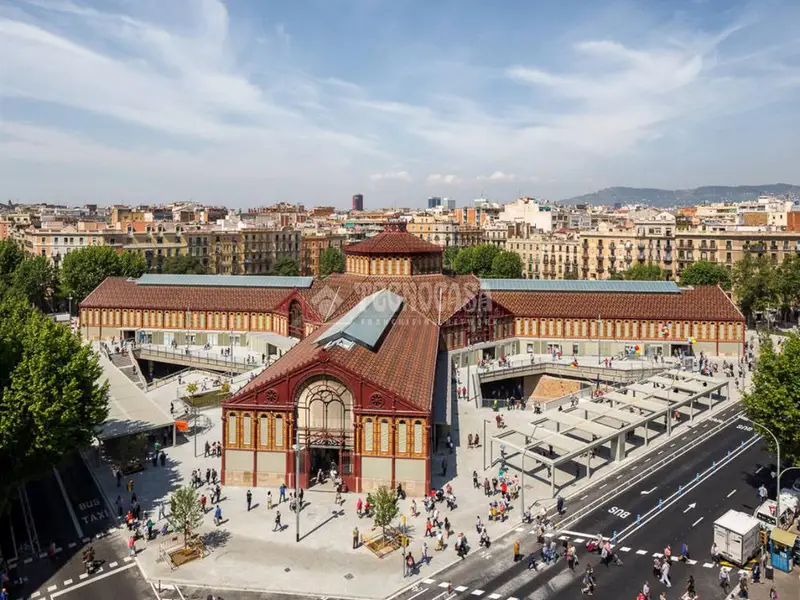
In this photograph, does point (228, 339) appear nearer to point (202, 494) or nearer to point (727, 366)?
point (202, 494)

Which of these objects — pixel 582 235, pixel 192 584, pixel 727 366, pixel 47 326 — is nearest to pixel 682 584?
pixel 192 584

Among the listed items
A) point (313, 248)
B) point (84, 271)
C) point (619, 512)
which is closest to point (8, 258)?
point (84, 271)

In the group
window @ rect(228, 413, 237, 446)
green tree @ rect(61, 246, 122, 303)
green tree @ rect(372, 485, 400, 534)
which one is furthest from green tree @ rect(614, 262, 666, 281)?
green tree @ rect(372, 485, 400, 534)

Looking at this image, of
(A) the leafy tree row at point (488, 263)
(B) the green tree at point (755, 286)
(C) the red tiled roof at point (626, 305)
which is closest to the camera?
(C) the red tiled roof at point (626, 305)

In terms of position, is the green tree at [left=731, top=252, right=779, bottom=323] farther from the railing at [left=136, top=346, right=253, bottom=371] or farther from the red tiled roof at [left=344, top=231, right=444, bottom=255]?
the railing at [left=136, top=346, right=253, bottom=371]

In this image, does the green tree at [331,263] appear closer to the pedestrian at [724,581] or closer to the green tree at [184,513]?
the green tree at [184,513]

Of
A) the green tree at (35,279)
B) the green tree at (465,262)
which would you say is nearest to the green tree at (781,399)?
the green tree at (465,262)

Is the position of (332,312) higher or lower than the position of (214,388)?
higher
